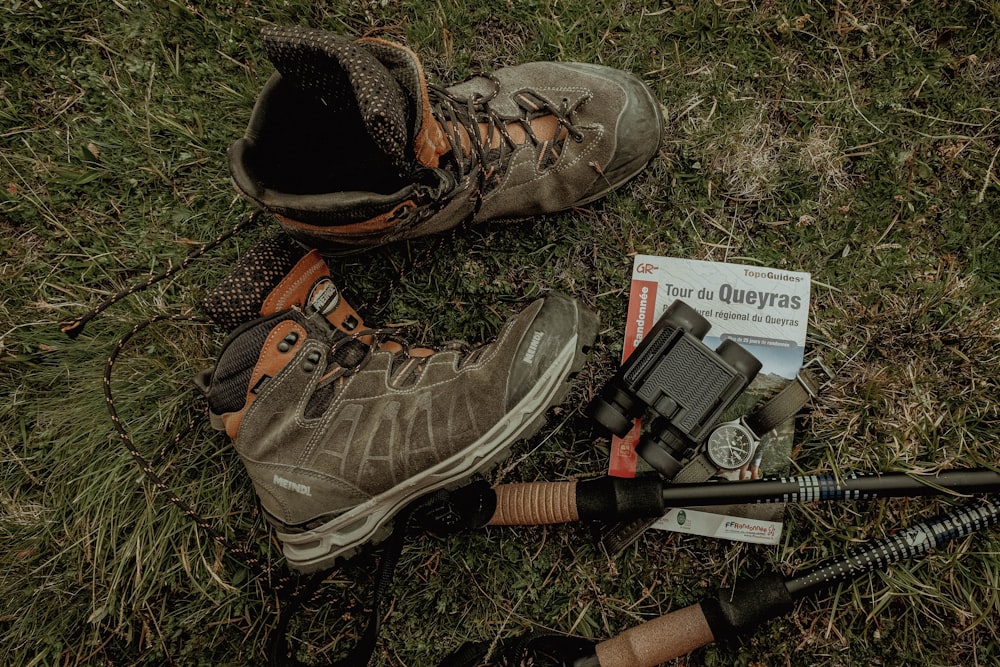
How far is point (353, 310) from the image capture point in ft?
7.23

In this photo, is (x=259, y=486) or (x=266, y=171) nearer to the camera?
(x=266, y=171)

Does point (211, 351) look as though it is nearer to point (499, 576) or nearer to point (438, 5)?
point (499, 576)

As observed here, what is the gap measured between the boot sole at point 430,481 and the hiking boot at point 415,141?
1.83ft

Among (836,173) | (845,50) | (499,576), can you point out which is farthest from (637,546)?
(845,50)

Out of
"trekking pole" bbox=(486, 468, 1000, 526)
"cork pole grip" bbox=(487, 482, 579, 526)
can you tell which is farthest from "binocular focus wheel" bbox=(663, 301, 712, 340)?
"cork pole grip" bbox=(487, 482, 579, 526)

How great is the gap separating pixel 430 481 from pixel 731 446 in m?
1.00

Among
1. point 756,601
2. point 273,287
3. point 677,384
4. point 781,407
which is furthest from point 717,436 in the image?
point 273,287

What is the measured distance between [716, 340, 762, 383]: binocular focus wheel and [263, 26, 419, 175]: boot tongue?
1123mm

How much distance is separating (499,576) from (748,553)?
2.85 ft

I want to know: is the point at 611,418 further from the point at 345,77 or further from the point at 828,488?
the point at 345,77

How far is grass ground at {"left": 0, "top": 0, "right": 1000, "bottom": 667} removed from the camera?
7.18ft

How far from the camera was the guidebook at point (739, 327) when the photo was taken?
2.17 m

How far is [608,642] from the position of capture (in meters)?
2.06

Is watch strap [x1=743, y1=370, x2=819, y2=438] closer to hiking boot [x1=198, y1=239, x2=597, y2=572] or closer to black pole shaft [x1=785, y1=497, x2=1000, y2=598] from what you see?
black pole shaft [x1=785, y1=497, x2=1000, y2=598]
